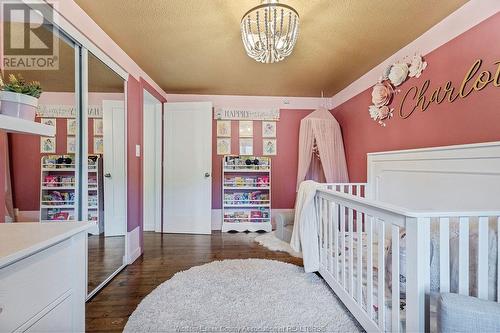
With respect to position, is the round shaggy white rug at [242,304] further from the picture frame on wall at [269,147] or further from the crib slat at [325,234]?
the picture frame on wall at [269,147]

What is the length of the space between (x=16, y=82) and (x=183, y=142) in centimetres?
266

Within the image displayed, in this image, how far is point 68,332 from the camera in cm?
87

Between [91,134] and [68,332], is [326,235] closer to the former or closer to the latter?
[68,332]

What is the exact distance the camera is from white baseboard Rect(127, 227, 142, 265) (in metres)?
2.45

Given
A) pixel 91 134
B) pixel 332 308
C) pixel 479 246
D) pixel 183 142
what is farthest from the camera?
pixel 183 142

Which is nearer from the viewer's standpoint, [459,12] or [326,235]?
[459,12]

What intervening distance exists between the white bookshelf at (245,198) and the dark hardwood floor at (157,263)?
0.81 ft

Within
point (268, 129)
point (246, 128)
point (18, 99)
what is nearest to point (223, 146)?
point (246, 128)

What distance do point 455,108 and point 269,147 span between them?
254cm

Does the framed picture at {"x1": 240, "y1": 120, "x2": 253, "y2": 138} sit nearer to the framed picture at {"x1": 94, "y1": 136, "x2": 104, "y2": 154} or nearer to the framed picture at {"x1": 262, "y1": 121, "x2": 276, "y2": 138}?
the framed picture at {"x1": 262, "y1": 121, "x2": 276, "y2": 138}

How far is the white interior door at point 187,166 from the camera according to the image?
141 inches

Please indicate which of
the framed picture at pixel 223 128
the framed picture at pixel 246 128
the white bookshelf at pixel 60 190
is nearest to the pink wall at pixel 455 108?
the framed picture at pixel 246 128

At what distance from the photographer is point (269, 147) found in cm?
399

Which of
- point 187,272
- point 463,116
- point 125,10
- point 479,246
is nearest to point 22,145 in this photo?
point 125,10
